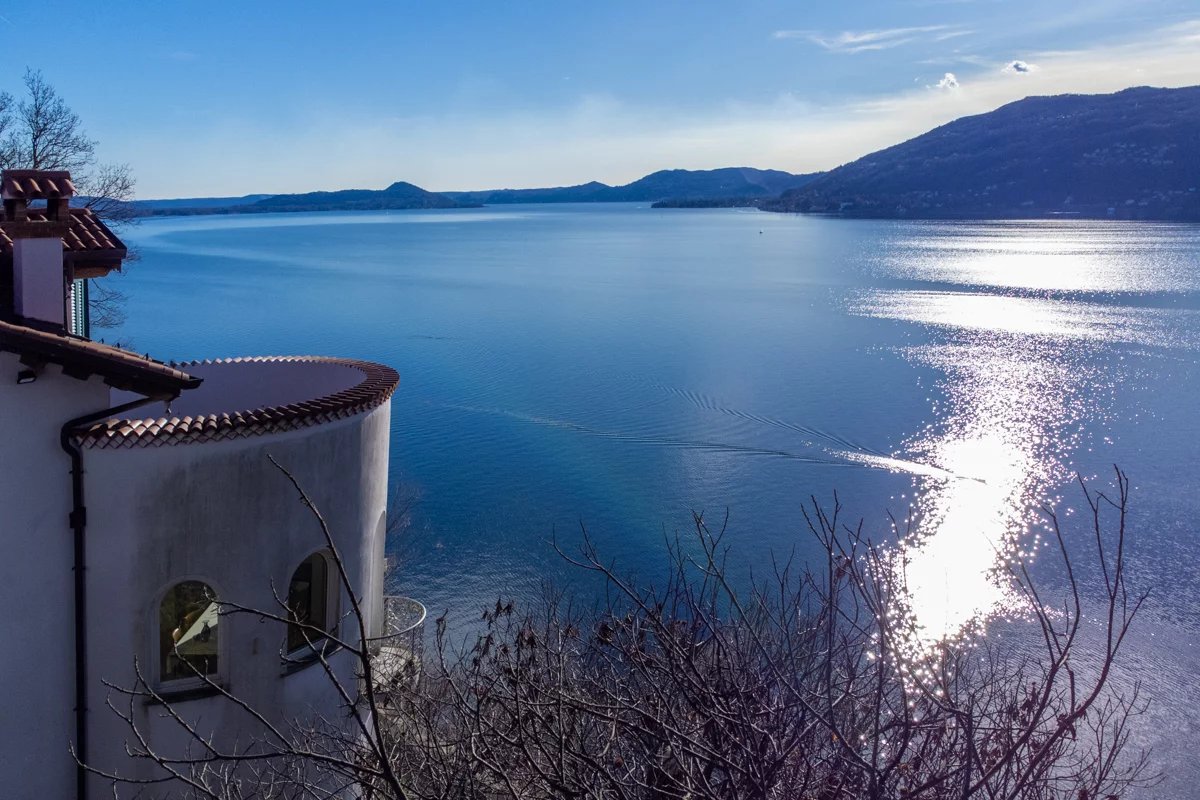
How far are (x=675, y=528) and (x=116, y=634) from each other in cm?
1256

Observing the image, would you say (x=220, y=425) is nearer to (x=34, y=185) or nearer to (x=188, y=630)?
(x=188, y=630)

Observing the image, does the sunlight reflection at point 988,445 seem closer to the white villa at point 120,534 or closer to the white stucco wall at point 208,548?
the white stucco wall at point 208,548

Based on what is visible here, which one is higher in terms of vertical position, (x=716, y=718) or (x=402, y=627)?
(x=716, y=718)

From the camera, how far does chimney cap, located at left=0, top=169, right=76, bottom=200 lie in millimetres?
7613

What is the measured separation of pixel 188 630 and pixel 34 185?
358 cm

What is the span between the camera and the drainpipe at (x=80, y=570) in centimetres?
718

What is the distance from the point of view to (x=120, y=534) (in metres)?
7.33

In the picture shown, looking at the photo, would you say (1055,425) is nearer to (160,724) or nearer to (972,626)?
(972,626)

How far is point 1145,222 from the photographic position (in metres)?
109

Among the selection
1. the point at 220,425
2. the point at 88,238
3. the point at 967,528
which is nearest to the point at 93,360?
the point at 220,425

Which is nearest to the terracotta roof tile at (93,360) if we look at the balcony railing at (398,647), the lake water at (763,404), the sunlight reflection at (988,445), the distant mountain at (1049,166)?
the balcony railing at (398,647)

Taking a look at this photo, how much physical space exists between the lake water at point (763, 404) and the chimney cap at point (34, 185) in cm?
816

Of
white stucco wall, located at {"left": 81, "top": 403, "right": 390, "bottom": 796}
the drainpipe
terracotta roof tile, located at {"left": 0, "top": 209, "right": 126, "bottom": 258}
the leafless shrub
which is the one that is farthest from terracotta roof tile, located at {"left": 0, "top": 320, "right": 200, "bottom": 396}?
→ terracotta roof tile, located at {"left": 0, "top": 209, "right": 126, "bottom": 258}

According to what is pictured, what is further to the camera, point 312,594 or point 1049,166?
point 1049,166
